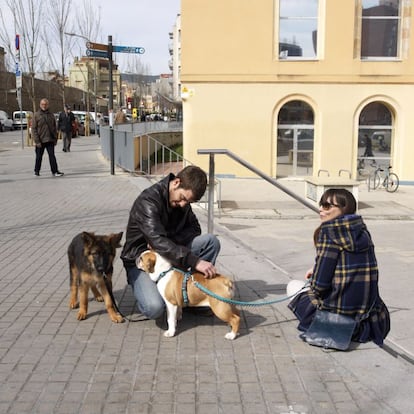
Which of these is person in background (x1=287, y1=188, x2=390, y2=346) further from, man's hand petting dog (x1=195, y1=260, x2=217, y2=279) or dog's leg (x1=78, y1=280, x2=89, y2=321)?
dog's leg (x1=78, y1=280, x2=89, y2=321)

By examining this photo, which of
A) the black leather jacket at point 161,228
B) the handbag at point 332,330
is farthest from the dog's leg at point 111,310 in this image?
the handbag at point 332,330

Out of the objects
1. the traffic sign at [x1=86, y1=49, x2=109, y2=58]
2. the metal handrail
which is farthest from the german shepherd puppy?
the traffic sign at [x1=86, y1=49, x2=109, y2=58]

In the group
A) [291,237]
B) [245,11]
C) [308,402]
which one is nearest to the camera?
[308,402]

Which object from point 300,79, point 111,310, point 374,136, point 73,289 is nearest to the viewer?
point 111,310

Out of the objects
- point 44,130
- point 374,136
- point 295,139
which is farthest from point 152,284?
point 374,136

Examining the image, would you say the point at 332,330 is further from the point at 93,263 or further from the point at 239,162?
the point at 239,162

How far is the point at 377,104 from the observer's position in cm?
1912

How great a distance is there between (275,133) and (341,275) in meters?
15.2

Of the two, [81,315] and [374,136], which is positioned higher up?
[374,136]

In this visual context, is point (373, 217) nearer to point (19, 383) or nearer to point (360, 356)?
point (360, 356)

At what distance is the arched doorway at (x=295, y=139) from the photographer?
19203mm

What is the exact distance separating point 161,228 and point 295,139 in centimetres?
1538

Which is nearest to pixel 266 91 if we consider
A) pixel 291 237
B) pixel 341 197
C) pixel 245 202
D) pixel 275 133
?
pixel 275 133

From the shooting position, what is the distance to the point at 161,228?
A: 181 inches
